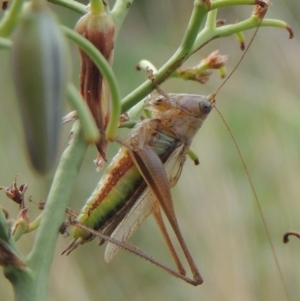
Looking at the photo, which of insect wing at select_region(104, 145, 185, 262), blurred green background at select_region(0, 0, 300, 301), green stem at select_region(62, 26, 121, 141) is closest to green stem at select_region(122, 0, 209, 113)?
green stem at select_region(62, 26, 121, 141)

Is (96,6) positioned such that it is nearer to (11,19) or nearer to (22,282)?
(11,19)

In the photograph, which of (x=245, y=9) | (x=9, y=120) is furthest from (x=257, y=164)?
(x=9, y=120)

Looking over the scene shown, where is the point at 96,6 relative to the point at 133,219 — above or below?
above

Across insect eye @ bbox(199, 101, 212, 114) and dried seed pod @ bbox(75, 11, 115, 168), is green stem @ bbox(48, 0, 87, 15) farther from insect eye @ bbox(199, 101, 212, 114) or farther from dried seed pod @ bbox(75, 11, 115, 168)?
insect eye @ bbox(199, 101, 212, 114)

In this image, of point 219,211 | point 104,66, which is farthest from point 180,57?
point 219,211

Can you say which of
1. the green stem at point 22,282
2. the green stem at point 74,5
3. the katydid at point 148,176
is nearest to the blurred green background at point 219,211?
the katydid at point 148,176

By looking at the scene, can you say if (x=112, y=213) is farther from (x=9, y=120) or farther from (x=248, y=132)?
(x=248, y=132)
